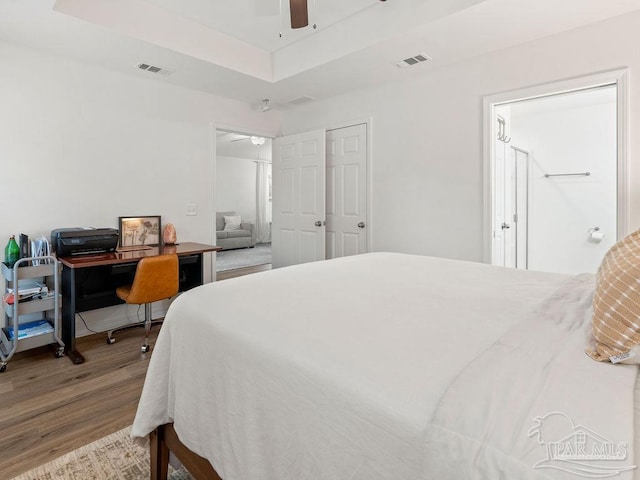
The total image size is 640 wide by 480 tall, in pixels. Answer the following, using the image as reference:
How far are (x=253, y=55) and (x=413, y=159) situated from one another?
6.23 feet

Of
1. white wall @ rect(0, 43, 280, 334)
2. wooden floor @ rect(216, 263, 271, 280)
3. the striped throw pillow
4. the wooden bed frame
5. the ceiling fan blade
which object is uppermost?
the ceiling fan blade

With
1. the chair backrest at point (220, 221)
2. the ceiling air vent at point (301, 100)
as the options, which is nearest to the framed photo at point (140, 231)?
the ceiling air vent at point (301, 100)

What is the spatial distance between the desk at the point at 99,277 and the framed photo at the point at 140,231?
19cm

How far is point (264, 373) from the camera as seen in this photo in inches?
36.5

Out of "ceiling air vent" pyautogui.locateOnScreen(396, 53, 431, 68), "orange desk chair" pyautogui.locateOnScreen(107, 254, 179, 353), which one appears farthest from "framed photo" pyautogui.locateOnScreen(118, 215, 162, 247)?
"ceiling air vent" pyautogui.locateOnScreen(396, 53, 431, 68)

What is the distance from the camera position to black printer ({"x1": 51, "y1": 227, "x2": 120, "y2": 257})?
2.76 metres

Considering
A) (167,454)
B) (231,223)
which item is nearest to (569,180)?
(167,454)

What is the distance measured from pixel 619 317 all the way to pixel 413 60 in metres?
2.98

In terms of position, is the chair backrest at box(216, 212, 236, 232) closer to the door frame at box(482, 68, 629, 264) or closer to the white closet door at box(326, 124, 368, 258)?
the white closet door at box(326, 124, 368, 258)

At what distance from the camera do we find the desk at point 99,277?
8.79ft

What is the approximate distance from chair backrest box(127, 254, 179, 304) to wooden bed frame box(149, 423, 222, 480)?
5.15 ft

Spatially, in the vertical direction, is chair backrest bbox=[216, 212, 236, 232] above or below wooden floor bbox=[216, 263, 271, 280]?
above

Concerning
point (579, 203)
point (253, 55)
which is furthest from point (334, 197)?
point (579, 203)

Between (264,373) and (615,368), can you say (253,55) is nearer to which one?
(264,373)
